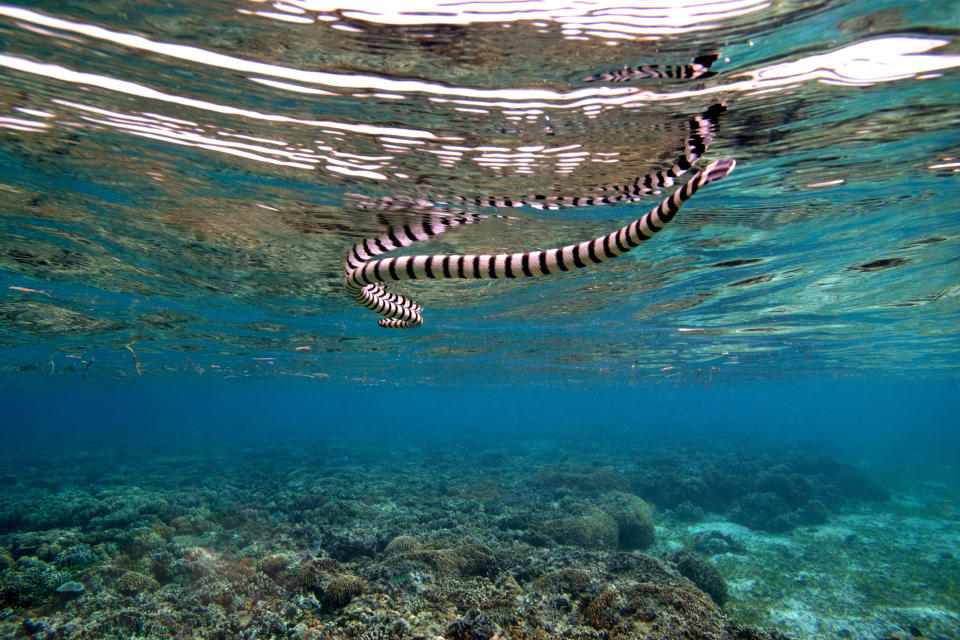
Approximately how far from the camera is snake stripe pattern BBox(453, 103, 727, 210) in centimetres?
724

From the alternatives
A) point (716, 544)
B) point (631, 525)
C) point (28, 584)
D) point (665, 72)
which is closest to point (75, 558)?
point (28, 584)

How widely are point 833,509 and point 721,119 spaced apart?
2089cm

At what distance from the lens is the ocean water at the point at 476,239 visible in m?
5.28

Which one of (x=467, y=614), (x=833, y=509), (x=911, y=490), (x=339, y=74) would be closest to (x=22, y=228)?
(x=339, y=74)

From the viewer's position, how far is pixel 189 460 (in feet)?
100

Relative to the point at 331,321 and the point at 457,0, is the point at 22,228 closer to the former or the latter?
the point at 331,321

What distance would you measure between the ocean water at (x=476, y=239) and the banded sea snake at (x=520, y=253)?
0.05 metres

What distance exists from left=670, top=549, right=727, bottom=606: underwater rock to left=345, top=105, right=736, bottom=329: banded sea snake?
26.8 feet

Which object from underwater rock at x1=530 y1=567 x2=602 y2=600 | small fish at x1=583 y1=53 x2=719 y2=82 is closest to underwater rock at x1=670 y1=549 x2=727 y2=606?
underwater rock at x1=530 y1=567 x2=602 y2=600

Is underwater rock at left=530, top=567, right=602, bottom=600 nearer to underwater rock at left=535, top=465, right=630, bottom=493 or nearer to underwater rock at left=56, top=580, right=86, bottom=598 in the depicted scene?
underwater rock at left=56, top=580, right=86, bottom=598

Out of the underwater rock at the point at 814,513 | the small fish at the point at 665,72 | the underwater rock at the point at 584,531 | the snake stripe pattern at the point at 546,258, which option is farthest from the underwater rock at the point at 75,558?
the underwater rock at the point at 814,513

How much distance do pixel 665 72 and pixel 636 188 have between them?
3229mm

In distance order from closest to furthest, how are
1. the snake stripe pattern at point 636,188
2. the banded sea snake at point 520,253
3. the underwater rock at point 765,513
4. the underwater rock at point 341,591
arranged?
the banded sea snake at point 520,253 < the underwater rock at point 341,591 < the snake stripe pattern at point 636,188 < the underwater rock at point 765,513

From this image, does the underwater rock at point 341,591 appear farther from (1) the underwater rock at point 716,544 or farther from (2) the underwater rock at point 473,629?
(1) the underwater rock at point 716,544
